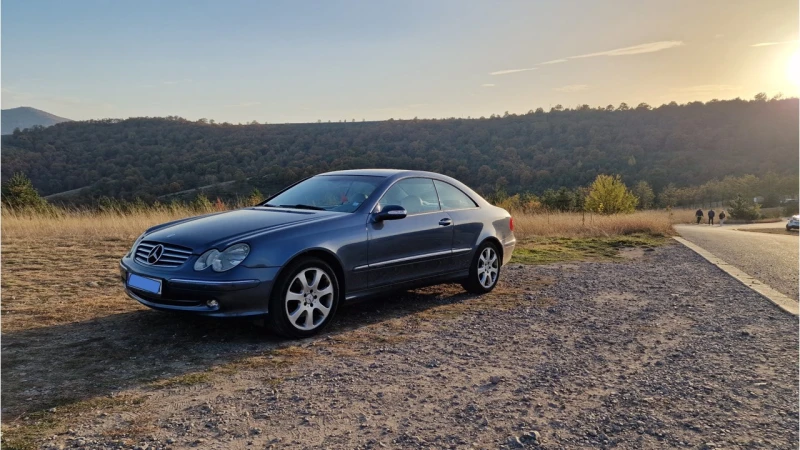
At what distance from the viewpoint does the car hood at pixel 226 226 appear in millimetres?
4980

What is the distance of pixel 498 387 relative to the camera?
4023 millimetres

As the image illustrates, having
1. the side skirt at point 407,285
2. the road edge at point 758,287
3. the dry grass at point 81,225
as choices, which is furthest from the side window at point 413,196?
the dry grass at point 81,225

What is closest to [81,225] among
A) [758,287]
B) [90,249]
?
[90,249]

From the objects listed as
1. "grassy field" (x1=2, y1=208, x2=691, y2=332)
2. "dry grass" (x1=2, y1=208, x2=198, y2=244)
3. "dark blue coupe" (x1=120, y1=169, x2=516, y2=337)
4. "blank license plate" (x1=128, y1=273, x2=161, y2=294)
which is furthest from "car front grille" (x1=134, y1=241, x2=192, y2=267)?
"dry grass" (x1=2, y1=208, x2=198, y2=244)

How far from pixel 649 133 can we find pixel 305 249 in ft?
339

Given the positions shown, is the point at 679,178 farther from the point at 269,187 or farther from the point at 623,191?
the point at 269,187

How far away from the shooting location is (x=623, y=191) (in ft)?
130

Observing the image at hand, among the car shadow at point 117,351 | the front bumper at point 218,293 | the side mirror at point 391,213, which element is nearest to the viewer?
the car shadow at point 117,351

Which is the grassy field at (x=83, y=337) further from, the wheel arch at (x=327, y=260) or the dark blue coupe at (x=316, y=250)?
the wheel arch at (x=327, y=260)

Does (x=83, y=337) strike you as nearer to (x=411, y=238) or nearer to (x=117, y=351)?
(x=117, y=351)

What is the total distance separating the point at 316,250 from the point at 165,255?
128cm

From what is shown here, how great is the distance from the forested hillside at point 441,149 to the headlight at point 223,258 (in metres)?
33.4

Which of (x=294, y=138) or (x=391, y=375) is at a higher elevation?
(x=294, y=138)

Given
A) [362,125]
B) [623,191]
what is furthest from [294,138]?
[623,191]
